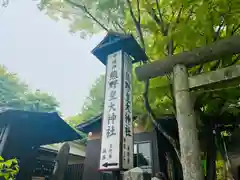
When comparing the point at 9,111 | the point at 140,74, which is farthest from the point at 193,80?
the point at 9,111

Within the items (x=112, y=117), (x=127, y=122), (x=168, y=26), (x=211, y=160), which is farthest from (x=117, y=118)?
(x=211, y=160)

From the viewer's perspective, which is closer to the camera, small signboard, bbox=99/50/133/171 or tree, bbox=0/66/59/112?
small signboard, bbox=99/50/133/171

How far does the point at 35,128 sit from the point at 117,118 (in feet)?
19.5

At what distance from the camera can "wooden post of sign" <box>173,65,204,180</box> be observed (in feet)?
15.2

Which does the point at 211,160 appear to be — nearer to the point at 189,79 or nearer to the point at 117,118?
the point at 189,79

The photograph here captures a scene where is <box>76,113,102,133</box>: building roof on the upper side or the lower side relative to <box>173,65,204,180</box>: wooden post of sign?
upper

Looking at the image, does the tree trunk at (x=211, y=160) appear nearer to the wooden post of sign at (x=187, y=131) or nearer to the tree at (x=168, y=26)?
the tree at (x=168, y=26)

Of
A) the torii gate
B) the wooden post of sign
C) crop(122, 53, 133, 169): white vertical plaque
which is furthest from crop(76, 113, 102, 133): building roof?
the wooden post of sign

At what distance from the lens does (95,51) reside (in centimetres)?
646

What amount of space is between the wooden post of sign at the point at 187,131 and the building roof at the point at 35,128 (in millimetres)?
5004

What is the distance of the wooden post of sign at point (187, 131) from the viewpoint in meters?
4.64

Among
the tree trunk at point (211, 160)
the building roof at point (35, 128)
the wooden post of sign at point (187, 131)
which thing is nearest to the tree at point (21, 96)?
the building roof at point (35, 128)

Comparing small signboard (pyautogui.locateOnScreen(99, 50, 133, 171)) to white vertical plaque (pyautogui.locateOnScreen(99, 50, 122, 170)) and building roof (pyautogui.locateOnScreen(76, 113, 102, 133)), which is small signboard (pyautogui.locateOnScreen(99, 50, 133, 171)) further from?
building roof (pyautogui.locateOnScreen(76, 113, 102, 133))

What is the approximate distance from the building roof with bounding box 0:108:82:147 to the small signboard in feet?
12.2
